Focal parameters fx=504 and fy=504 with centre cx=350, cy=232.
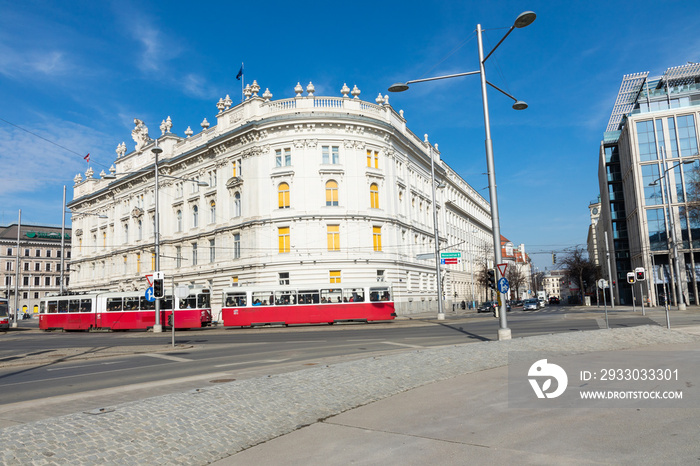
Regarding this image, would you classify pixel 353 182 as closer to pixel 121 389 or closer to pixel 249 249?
pixel 249 249

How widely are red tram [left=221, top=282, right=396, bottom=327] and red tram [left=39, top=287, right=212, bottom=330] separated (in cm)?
234

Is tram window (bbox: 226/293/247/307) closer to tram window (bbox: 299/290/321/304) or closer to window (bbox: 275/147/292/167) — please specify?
tram window (bbox: 299/290/321/304)

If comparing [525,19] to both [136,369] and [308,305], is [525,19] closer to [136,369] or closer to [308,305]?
[136,369]

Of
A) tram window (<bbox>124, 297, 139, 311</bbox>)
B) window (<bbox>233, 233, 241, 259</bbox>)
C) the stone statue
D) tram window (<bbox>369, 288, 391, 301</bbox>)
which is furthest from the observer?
the stone statue

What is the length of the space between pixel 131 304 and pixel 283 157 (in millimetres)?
18014

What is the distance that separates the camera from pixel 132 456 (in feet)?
17.1

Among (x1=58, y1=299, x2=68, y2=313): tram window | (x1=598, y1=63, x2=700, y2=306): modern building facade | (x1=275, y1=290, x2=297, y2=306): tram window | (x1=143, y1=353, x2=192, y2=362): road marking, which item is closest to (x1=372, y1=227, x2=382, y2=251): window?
(x1=275, y1=290, x2=297, y2=306): tram window

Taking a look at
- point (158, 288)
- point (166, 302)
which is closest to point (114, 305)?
point (166, 302)

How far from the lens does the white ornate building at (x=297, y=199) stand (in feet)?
147

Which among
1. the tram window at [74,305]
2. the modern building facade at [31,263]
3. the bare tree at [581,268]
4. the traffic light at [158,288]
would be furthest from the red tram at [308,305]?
the modern building facade at [31,263]

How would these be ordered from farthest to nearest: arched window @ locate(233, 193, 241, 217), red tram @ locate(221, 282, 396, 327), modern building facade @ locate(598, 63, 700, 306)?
modern building facade @ locate(598, 63, 700, 306)
arched window @ locate(233, 193, 241, 217)
red tram @ locate(221, 282, 396, 327)

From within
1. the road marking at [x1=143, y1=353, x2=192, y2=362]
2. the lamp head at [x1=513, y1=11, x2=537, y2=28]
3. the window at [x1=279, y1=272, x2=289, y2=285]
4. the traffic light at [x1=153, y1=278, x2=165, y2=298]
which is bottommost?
the road marking at [x1=143, y1=353, x2=192, y2=362]

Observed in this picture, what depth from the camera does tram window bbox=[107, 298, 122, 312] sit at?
128ft

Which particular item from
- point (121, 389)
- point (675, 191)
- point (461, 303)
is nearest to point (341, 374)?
point (121, 389)
